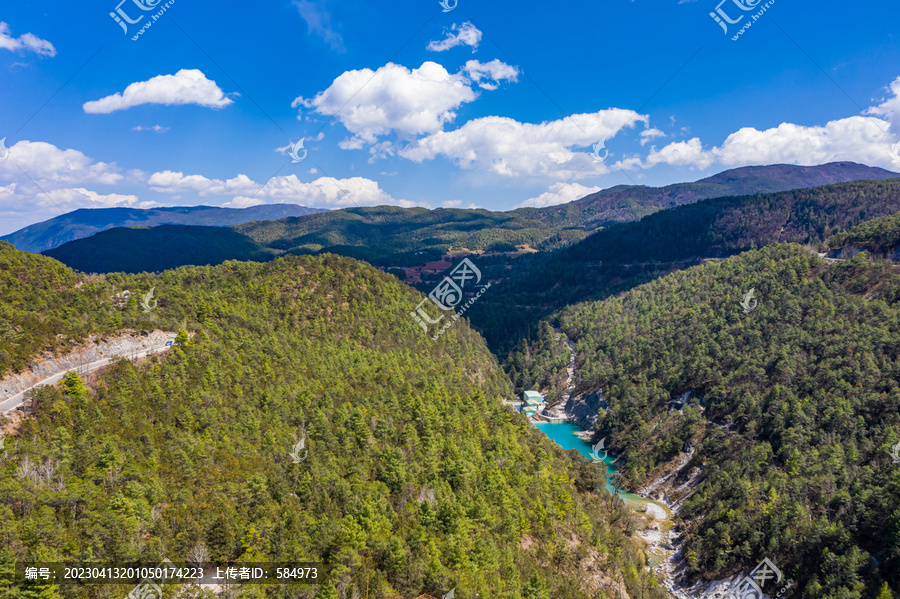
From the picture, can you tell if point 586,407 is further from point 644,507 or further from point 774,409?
point 774,409

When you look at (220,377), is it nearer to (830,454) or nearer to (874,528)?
(874,528)

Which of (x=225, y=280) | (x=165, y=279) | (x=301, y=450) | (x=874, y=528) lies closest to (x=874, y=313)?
(x=874, y=528)

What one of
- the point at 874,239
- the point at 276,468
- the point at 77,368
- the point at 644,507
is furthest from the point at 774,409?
the point at 77,368

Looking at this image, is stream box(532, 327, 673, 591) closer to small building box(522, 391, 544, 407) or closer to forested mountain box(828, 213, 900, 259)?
small building box(522, 391, 544, 407)

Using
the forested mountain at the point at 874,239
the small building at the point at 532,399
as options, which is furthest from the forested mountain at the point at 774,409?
the small building at the point at 532,399

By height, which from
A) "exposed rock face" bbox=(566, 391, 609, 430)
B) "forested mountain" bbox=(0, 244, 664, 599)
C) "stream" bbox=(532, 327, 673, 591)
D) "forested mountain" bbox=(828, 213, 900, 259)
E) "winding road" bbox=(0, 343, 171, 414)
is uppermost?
"forested mountain" bbox=(828, 213, 900, 259)

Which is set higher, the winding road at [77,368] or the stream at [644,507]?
the winding road at [77,368]

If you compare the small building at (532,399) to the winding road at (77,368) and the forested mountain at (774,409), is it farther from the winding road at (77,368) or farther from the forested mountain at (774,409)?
the winding road at (77,368)

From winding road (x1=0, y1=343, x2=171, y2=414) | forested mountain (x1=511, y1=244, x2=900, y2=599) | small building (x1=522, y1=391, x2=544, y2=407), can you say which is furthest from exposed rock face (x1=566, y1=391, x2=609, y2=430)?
winding road (x1=0, y1=343, x2=171, y2=414)
